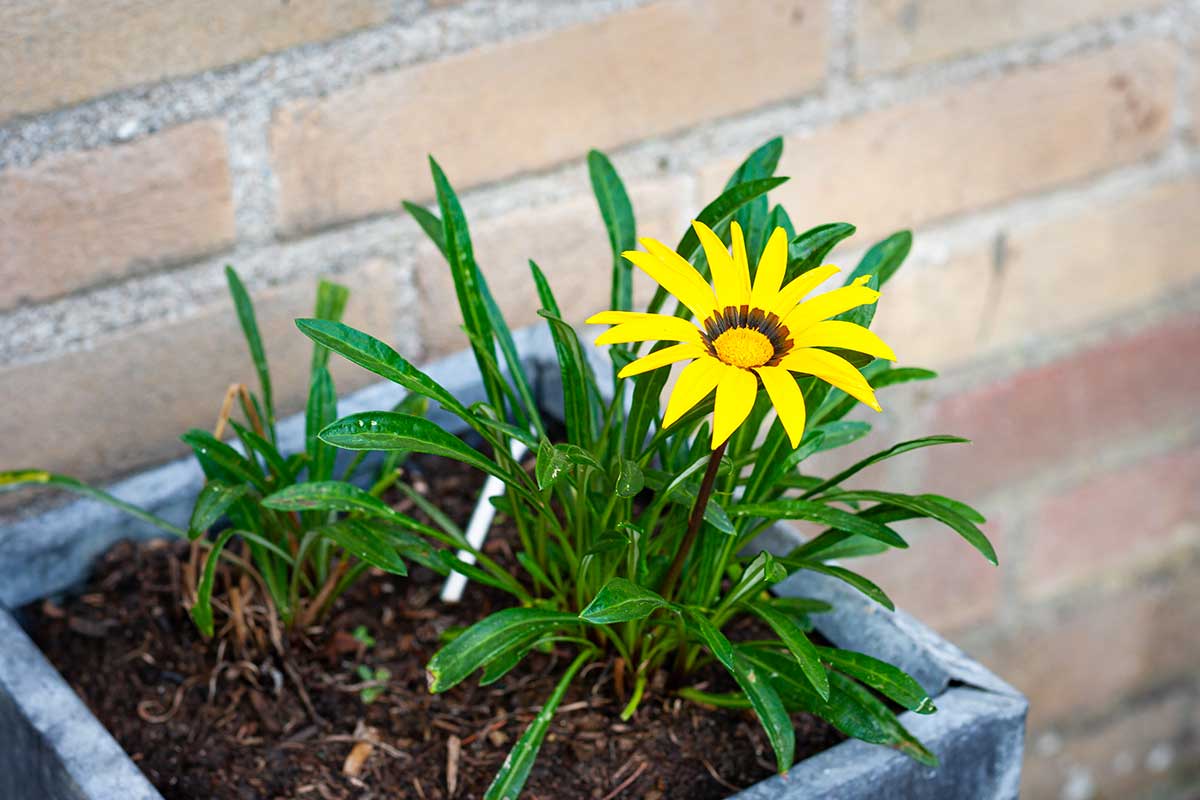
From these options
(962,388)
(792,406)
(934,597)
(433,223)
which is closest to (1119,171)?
(962,388)

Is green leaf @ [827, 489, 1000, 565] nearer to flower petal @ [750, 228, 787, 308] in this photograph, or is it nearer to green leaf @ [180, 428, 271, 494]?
flower petal @ [750, 228, 787, 308]

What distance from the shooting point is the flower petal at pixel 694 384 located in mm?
517

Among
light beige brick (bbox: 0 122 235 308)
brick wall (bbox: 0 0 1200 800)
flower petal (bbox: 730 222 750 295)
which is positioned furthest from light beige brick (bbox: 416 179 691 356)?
flower petal (bbox: 730 222 750 295)

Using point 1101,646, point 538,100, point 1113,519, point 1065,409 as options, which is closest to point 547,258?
point 538,100

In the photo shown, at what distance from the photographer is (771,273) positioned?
0.59 metres

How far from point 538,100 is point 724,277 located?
50 cm

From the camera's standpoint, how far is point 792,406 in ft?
1.70

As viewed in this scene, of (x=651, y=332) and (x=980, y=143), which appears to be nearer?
(x=651, y=332)

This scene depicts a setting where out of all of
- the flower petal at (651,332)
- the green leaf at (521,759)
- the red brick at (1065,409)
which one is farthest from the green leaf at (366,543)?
the red brick at (1065,409)

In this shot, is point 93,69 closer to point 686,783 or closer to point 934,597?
point 686,783

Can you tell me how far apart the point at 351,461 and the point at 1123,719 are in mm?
1193

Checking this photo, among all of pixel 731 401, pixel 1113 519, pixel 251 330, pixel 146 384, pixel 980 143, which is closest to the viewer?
pixel 731 401

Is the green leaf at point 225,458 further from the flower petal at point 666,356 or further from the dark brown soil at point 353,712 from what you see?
the flower petal at point 666,356

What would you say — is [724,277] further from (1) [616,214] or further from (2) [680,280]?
(1) [616,214]
